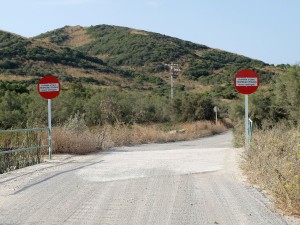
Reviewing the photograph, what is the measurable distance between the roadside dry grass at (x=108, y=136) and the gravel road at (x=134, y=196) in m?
4.44

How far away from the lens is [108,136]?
2400 cm

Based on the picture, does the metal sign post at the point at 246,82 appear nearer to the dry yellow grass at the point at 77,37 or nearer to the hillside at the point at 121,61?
the hillside at the point at 121,61

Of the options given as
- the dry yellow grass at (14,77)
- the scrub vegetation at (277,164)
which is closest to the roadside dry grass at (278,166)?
the scrub vegetation at (277,164)

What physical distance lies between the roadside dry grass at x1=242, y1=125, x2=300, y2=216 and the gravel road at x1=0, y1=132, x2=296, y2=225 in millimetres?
265

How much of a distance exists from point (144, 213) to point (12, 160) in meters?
8.81

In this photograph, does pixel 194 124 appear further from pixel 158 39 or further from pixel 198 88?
pixel 158 39

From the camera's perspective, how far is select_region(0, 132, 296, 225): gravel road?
311 inches

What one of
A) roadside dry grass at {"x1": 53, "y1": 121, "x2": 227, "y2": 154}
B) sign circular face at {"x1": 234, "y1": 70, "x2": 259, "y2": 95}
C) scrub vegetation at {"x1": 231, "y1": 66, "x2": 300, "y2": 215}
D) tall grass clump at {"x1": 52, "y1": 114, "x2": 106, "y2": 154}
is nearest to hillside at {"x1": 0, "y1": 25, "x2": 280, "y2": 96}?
roadside dry grass at {"x1": 53, "y1": 121, "x2": 227, "y2": 154}

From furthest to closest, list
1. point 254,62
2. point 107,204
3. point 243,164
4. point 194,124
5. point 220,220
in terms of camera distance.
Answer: point 254,62, point 194,124, point 243,164, point 107,204, point 220,220

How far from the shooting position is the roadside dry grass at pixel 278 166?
7859 millimetres

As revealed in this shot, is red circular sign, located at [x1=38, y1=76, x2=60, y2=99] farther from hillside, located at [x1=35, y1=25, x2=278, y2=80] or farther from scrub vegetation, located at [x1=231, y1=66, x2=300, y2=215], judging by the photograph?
hillside, located at [x1=35, y1=25, x2=278, y2=80]

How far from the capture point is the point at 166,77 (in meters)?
102

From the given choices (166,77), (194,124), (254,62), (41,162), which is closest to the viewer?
(41,162)

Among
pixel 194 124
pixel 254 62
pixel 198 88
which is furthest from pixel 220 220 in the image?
pixel 254 62
